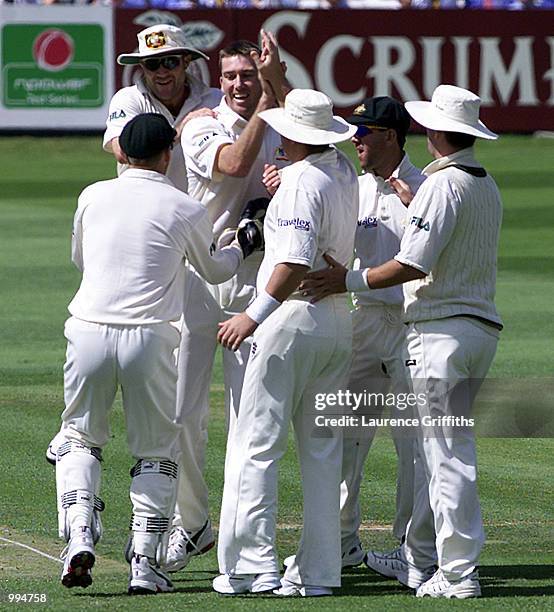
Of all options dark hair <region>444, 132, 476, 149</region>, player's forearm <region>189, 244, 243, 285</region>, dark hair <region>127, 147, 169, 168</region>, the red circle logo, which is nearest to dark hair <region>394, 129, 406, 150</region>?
dark hair <region>444, 132, 476, 149</region>

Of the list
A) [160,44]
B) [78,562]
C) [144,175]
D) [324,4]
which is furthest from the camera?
[324,4]

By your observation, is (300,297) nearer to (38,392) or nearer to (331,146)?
(331,146)

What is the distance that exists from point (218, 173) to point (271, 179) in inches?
13.0

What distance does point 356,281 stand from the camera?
686 cm

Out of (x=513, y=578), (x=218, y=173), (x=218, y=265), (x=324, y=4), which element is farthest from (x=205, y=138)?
(x=324, y=4)

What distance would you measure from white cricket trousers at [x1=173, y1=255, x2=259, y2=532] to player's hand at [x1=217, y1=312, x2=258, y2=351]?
93cm

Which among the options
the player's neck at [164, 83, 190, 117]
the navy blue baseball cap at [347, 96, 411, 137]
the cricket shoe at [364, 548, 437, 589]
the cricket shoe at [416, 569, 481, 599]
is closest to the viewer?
the cricket shoe at [416, 569, 481, 599]

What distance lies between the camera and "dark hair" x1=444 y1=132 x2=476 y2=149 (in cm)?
684

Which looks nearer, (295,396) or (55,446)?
(295,396)

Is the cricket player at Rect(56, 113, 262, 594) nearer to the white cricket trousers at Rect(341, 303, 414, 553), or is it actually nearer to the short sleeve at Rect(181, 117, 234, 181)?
the short sleeve at Rect(181, 117, 234, 181)

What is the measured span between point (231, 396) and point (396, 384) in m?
0.82

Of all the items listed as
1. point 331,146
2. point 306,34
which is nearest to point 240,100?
point 331,146

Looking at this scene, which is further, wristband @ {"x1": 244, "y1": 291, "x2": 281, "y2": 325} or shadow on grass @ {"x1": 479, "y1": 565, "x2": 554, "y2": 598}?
shadow on grass @ {"x1": 479, "y1": 565, "x2": 554, "y2": 598}

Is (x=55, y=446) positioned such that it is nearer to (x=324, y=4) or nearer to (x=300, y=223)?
(x=300, y=223)
